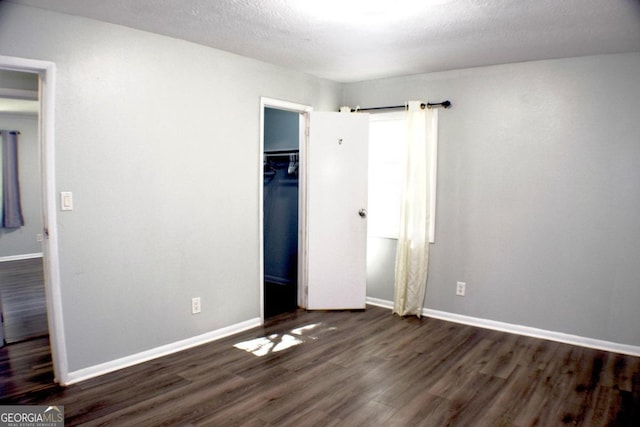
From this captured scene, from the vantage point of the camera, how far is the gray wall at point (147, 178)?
8.72ft

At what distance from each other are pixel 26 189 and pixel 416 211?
674 cm

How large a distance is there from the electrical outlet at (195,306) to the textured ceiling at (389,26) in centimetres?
205

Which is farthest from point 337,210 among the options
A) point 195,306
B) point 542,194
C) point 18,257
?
point 18,257

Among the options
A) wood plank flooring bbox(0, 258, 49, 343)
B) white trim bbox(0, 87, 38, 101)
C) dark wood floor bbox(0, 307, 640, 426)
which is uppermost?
white trim bbox(0, 87, 38, 101)

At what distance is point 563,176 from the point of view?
11.5ft

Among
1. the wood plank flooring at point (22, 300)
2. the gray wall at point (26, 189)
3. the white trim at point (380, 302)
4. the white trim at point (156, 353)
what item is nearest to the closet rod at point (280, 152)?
the white trim at point (380, 302)

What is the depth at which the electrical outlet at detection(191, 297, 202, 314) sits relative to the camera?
3.37 meters

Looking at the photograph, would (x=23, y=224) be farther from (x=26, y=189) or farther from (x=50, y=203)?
(x=50, y=203)

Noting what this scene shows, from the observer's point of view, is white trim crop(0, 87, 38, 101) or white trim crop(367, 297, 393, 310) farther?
white trim crop(367, 297, 393, 310)

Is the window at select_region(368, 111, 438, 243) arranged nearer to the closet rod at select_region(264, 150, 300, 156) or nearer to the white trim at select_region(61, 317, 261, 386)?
the closet rod at select_region(264, 150, 300, 156)

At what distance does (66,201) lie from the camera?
2.66 metres

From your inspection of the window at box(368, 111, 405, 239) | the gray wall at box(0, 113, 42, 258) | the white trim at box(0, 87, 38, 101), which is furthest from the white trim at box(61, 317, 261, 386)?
the gray wall at box(0, 113, 42, 258)

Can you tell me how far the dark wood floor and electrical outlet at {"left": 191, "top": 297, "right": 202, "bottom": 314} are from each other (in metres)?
0.30

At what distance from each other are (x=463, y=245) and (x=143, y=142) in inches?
117
